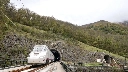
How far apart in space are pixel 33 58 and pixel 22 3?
7.47 metres

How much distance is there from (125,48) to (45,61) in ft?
298

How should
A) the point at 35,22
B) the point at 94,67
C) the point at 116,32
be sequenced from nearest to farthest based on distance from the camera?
the point at 94,67 → the point at 35,22 → the point at 116,32

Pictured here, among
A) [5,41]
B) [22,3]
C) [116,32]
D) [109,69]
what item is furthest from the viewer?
[116,32]

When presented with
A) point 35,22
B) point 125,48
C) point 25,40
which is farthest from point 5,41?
point 125,48

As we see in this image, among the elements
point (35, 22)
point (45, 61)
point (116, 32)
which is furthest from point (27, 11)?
point (116, 32)

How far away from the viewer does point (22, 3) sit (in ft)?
104

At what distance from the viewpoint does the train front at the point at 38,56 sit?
3600cm

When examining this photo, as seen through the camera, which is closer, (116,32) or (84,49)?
(84,49)

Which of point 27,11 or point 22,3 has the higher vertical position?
point 27,11

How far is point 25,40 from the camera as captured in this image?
5731 centimetres

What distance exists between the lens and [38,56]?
36.8m

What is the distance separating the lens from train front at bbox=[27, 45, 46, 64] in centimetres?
3600

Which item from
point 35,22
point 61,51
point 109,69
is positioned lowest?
point 109,69

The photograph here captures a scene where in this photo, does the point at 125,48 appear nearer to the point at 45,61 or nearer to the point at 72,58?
the point at 72,58
